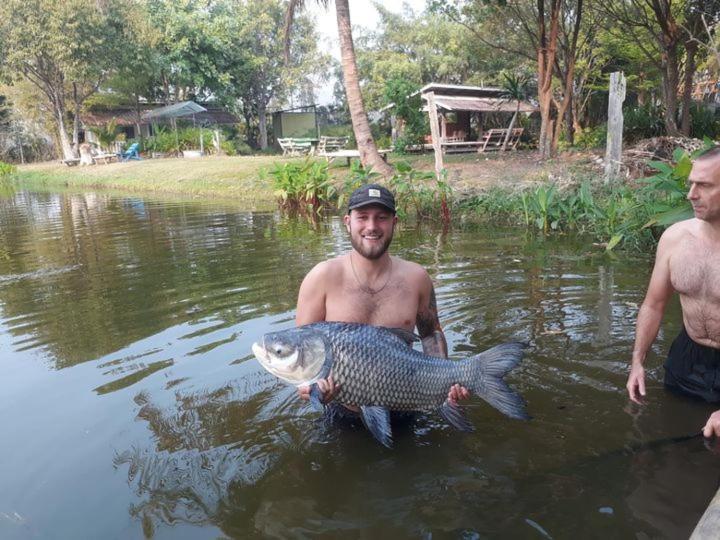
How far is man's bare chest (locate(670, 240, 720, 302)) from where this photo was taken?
11.2 ft

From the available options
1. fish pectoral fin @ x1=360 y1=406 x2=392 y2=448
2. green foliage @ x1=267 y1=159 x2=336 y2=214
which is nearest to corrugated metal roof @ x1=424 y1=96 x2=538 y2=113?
green foliage @ x1=267 y1=159 x2=336 y2=214

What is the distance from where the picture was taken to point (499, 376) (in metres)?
2.98

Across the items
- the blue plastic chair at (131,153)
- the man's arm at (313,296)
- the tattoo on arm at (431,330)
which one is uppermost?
the blue plastic chair at (131,153)

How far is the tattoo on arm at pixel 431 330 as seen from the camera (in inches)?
151

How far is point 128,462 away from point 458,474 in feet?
6.77

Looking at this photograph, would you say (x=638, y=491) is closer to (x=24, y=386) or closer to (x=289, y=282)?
(x=24, y=386)

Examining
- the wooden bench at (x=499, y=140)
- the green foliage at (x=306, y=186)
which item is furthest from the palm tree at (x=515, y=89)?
the green foliage at (x=306, y=186)

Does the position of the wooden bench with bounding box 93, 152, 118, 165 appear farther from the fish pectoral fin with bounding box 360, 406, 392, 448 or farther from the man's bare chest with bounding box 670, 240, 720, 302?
the man's bare chest with bounding box 670, 240, 720, 302

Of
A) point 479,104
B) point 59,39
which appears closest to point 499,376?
point 479,104

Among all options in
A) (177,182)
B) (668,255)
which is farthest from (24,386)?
(177,182)

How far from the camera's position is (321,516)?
3047mm

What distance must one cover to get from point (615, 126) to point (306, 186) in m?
7.07

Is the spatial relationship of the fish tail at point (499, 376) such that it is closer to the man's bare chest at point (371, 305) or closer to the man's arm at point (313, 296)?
the man's bare chest at point (371, 305)

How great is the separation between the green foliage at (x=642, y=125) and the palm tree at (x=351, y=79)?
8.06 m
